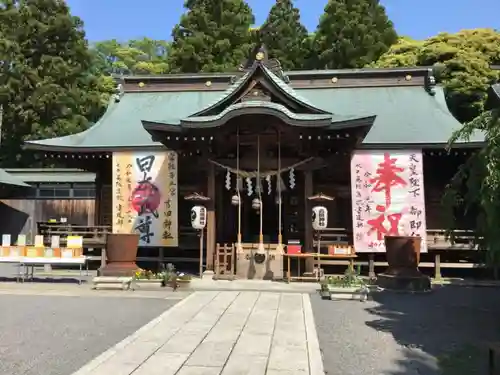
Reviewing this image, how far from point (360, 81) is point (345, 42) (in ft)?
42.0

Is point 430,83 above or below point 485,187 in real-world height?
above

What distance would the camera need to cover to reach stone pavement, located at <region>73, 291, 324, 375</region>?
480cm

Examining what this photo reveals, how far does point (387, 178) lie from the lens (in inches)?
557

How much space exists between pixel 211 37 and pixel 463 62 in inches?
645

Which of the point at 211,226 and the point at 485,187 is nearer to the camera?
the point at 485,187

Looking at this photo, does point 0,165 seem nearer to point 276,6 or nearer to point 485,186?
point 276,6

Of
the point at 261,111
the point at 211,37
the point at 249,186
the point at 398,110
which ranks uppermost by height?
the point at 211,37

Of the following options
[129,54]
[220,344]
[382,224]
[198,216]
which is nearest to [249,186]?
[198,216]

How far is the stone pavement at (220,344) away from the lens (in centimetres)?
480

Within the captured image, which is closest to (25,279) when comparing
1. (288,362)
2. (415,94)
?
(288,362)

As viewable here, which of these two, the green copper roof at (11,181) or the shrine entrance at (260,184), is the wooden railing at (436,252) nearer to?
the shrine entrance at (260,184)

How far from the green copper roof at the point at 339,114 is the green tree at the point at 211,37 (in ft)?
39.8

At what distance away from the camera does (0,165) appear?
29.0 m

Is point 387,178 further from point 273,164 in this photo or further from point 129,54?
point 129,54
